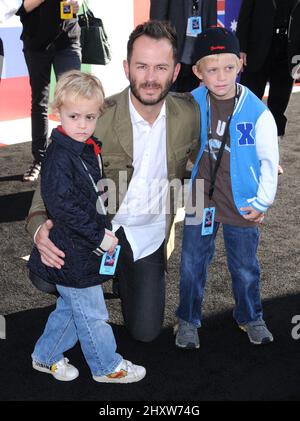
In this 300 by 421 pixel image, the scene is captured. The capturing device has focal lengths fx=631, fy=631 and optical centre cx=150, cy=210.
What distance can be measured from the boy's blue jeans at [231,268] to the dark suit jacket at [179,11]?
7.80 feet

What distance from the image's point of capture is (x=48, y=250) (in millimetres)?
2258

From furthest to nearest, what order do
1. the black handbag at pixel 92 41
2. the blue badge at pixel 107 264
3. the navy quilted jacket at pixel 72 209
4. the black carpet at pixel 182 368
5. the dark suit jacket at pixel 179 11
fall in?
the black handbag at pixel 92 41
the dark suit jacket at pixel 179 11
the black carpet at pixel 182 368
the blue badge at pixel 107 264
the navy quilted jacket at pixel 72 209

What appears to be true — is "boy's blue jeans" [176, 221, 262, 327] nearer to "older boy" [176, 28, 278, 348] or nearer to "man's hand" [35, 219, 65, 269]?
"older boy" [176, 28, 278, 348]

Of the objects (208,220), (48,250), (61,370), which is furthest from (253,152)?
(61,370)

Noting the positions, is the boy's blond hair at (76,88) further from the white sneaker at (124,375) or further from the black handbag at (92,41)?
the black handbag at (92,41)

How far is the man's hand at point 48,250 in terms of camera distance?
225 centimetres

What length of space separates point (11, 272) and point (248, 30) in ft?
9.65

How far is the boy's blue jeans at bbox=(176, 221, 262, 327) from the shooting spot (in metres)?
2.66

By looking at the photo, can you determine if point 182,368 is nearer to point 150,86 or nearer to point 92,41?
point 150,86

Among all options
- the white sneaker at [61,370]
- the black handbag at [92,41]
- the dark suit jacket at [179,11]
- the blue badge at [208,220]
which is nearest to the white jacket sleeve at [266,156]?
the blue badge at [208,220]

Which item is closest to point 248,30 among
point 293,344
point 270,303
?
point 270,303

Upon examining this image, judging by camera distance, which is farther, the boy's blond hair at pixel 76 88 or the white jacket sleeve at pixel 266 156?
the white jacket sleeve at pixel 266 156

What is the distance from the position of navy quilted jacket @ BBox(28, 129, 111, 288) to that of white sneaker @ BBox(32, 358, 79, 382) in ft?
1.31

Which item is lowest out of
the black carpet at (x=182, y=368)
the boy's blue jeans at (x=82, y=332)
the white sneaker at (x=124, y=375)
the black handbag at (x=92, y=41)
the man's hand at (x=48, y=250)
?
the black carpet at (x=182, y=368)
